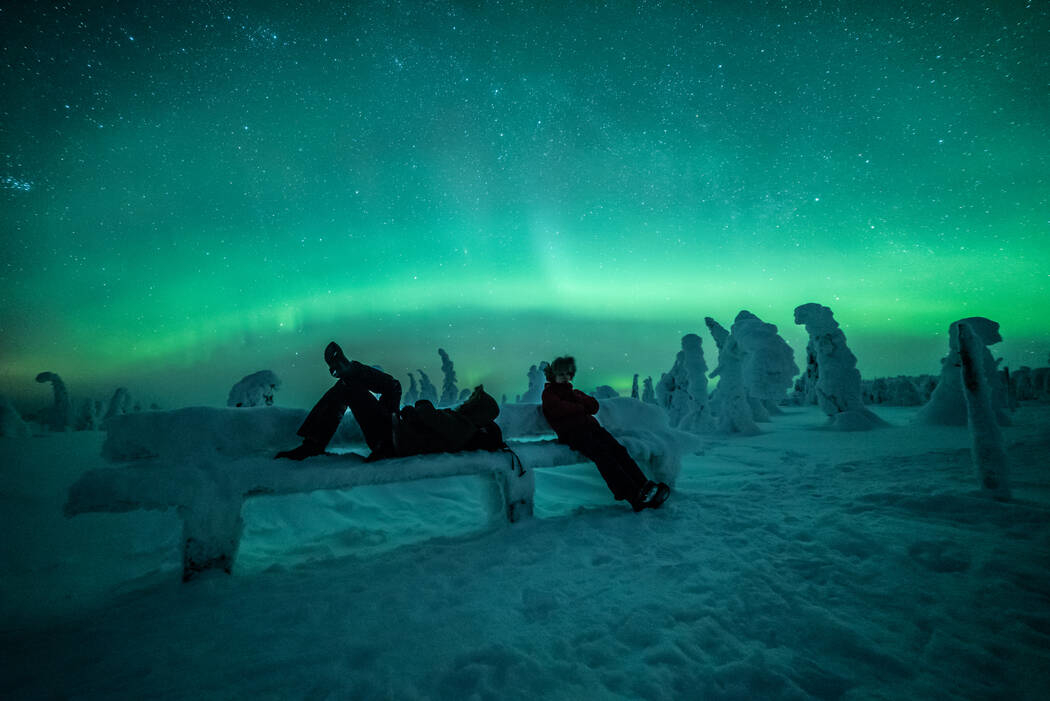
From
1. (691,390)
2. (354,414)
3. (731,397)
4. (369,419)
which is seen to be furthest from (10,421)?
(731,397)

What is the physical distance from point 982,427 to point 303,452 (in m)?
8.67

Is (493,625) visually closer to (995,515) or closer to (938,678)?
(938,678)

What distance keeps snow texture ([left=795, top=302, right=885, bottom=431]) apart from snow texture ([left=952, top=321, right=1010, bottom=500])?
1144 centimetres

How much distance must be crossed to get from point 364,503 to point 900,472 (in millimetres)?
9164

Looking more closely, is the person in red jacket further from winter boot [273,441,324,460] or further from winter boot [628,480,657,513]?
winter boot [273,441,324,460]

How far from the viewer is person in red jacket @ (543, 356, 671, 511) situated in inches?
201

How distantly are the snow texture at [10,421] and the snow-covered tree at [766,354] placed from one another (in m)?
33.0

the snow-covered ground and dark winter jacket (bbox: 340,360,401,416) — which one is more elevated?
dark winter jacket (bbox: 340,360,401,416)

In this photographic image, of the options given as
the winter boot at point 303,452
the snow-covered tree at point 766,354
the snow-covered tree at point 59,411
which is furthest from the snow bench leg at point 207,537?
the snow-covered tree at point 59,411

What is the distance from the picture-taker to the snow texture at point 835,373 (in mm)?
15148

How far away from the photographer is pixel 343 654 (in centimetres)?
233

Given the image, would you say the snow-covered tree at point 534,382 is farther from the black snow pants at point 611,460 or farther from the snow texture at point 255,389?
the black snow pants at point 611,460

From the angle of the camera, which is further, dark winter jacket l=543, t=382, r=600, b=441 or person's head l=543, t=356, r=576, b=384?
person's head l=543, t=356, r=576, b=384

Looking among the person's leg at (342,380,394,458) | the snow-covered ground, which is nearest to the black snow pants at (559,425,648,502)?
the snow-covered ground
